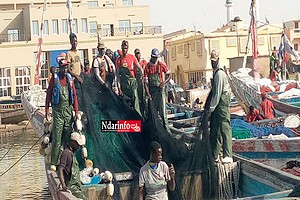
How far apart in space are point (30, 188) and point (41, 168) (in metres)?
3.95

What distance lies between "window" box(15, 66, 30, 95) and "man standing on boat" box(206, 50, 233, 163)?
44.0m

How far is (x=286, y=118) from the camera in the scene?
49.2 feet

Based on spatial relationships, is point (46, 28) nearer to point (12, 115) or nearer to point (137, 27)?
point (137, 27)

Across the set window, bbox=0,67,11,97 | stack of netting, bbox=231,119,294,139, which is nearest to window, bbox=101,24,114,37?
window, bbox=0,67,11,97

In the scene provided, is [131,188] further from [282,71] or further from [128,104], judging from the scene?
[282,71]

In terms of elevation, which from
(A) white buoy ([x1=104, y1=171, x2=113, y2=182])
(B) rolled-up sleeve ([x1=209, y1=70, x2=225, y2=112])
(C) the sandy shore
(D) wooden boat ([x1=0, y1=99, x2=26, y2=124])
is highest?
(B) rolled-up sleeve ([x1=209, y1=70, x2=225, y2=112])

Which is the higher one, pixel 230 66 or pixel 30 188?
pixel 230 66

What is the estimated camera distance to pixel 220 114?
35.5 ft

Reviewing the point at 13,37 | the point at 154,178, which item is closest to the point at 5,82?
the point at 13,37

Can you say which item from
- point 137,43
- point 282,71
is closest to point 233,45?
point 137,43

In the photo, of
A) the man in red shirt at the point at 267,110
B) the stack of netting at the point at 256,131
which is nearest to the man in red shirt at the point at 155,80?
the stack of netting at the point at 256,131

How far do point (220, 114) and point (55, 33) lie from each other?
4533cm

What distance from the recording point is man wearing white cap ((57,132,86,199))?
8773 mm

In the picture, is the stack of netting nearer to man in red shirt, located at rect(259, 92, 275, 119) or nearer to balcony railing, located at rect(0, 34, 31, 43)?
man in red shirt, located at rect(259, 92, 275, 119)
